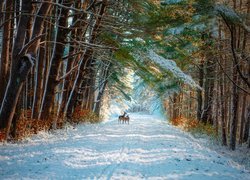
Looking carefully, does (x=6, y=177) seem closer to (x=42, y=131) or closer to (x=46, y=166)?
(x=46, y=166)

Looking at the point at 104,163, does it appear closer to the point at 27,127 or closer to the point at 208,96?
the point at 27,127

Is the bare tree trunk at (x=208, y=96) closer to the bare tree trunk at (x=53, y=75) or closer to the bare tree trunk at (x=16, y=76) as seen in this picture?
the bare tree trunk at (x=53, y=75)

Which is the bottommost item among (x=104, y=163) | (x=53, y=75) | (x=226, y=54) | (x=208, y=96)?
(x=104, y=163)

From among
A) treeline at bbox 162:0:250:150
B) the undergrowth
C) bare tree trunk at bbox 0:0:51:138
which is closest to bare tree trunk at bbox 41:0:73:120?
the undergrowth

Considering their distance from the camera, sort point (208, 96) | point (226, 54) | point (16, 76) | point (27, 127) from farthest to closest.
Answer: point (208, 96)
point (226, 54)
point (27, 127)
point (16, 76)

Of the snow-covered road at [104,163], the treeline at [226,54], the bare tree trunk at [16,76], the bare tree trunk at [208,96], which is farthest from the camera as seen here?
the bare tree trunk at [208,96]

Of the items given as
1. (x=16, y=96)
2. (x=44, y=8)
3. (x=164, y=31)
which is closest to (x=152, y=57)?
(x=164, y=31)

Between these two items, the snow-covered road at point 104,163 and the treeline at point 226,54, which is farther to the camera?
the treeline at point 226,54

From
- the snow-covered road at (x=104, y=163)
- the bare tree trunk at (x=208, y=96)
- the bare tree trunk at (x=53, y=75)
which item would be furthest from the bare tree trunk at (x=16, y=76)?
the bare tree trunk at (x=208, y=96)

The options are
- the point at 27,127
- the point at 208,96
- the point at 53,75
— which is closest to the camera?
the point at 27,127

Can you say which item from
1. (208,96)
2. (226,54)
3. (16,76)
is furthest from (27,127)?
(208,96)

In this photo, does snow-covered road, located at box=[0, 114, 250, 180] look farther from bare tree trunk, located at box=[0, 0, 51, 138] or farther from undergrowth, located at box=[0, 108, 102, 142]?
bare tree trunk, located at box=[0, 0, 51, 138]

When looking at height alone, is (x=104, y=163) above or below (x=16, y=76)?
below

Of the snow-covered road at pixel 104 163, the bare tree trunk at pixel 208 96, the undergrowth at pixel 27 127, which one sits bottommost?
the snow-covered road at pixel 104 163
